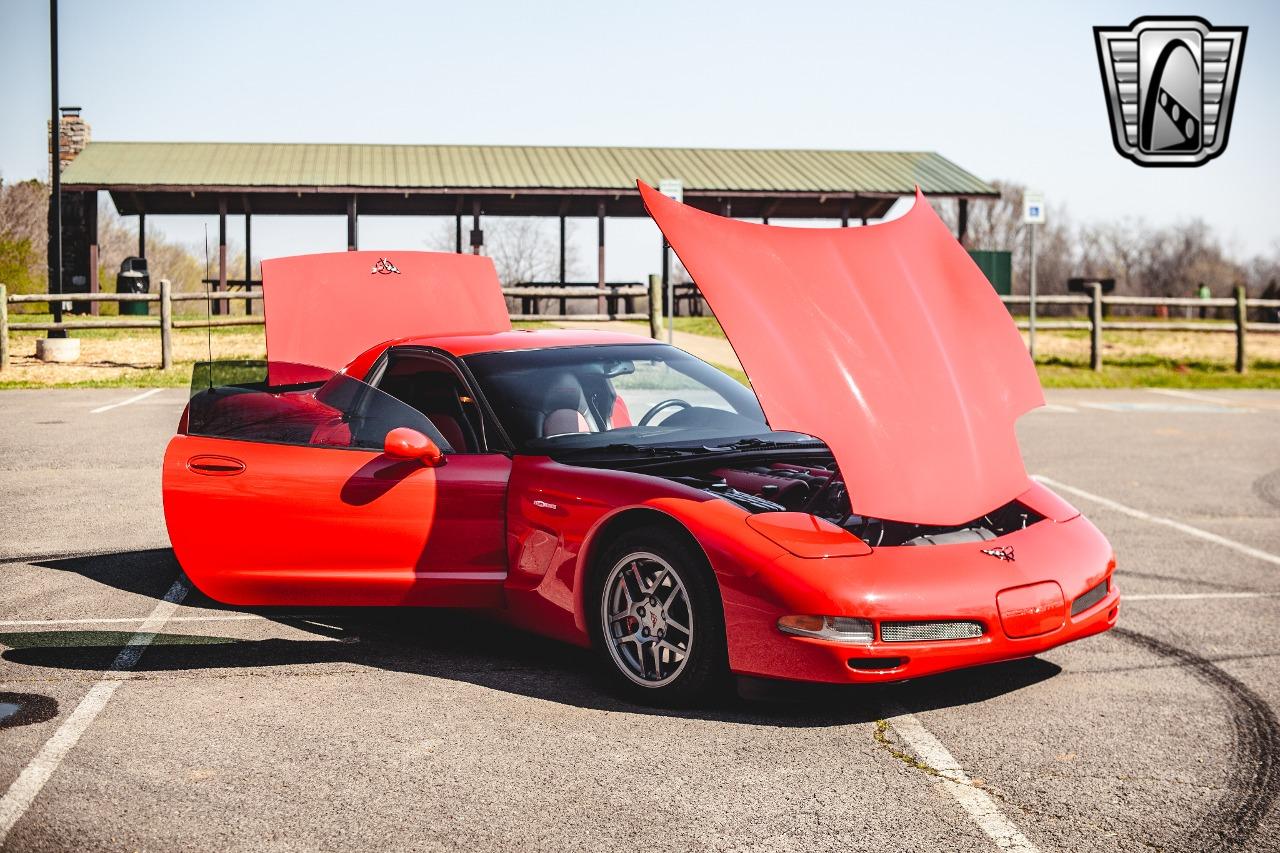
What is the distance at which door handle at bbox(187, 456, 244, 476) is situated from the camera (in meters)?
5.61

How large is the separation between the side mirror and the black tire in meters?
0.86

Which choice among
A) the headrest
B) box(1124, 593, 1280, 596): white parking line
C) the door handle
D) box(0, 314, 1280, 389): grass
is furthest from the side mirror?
box(0, 314, 1280, 389): grass

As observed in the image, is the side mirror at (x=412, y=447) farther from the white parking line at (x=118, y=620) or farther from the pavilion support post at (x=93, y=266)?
the pavilion support post at (x=93, y=266)

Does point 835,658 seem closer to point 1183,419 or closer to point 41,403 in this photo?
point 1183,419

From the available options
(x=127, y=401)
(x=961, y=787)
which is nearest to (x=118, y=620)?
(x=961, y=787)

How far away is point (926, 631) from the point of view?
14.4ft

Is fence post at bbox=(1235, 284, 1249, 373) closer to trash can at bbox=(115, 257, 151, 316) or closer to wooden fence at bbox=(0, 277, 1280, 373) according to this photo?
wooden fence at bbox=(0, 277, 1280, 373)

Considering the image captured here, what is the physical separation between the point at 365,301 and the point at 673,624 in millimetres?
3262

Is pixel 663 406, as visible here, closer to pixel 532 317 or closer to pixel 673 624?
pixel 673 624

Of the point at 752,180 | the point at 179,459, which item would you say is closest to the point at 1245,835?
the point at 179,459

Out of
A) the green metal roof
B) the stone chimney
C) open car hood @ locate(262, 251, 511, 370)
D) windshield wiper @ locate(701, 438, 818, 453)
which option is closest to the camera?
windshield wiper @ locate(701, 438, 818, 453)

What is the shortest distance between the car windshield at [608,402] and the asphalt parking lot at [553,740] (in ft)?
2.93

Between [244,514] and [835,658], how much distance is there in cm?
258

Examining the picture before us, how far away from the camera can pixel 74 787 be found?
3.93 m
